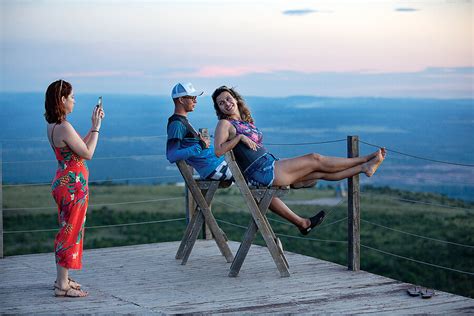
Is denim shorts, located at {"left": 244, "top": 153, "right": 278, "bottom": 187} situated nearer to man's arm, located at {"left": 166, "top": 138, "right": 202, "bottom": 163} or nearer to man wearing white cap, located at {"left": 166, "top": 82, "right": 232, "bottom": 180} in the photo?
man wearing white cap, located at {"left": 166, "top": 82, "right": 232, "bottom": 180}

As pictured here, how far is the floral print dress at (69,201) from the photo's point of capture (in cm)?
546

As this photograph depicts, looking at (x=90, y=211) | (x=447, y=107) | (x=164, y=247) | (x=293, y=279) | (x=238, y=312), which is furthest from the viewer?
(x=90, y=211)

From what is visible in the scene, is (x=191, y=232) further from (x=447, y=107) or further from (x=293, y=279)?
(x=447, y=107)

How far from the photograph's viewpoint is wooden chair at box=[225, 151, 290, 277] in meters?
6.06

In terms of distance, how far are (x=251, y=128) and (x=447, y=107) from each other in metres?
16.2

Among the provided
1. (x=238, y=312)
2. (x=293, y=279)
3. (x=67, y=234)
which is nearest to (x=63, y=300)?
(x=67, y=234)

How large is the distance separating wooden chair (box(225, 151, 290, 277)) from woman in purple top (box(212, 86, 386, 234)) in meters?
0.06

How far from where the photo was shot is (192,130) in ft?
21.7

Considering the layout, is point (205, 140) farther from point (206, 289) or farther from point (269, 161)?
point (206, 289)

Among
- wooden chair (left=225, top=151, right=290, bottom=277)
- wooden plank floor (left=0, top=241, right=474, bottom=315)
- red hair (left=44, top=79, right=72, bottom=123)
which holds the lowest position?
wooden plank floor (left=0, top=241, right=474, bottom=315)

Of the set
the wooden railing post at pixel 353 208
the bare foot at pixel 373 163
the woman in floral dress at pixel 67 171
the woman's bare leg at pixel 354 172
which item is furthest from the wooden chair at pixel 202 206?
the woman in floral dress at pixel 67 171

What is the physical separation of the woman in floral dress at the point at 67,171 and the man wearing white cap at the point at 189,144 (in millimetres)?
1193

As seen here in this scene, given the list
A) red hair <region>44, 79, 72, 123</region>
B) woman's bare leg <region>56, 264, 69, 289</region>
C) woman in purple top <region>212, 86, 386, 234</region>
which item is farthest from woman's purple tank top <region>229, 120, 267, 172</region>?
woman's bare leg <region>56, 264, 69, 289</region>

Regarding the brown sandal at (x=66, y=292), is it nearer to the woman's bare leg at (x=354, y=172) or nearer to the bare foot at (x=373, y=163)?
the woman's bare leg at (x=354, y=172)
